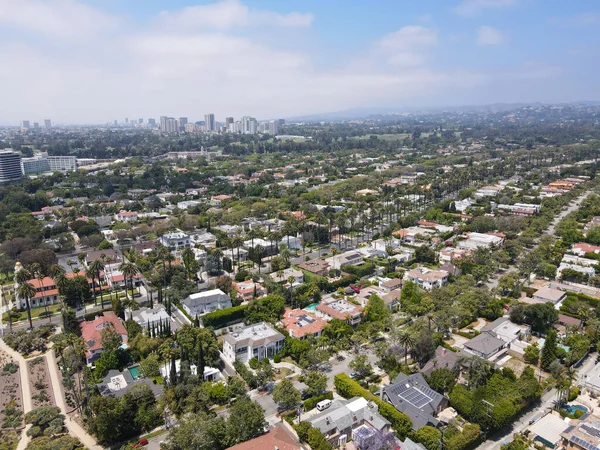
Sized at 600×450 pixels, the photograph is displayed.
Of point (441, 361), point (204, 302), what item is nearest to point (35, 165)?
point (204, 302)

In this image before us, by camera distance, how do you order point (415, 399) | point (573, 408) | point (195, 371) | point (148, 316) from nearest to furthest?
point (415, 399), point (573, 408), point (195, 371), point (148, 316)

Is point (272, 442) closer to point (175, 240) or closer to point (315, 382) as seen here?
point (315, 382)

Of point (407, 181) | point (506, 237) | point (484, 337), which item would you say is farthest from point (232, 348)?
point (407, 181)

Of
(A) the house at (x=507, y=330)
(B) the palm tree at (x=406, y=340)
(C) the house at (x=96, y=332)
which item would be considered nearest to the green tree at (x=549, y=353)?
(A) the house at (x=507, y=330)

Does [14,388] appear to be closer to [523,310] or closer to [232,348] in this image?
[232,348]

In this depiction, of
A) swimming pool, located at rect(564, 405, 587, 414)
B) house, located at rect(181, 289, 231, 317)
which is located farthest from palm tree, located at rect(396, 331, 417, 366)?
house, located at rect(181, 289, 231, 317)

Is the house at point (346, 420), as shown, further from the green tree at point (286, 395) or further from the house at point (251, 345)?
the house at point (251, 345)
